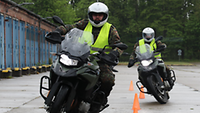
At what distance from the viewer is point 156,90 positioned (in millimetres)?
7770

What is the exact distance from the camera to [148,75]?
7.88 meters

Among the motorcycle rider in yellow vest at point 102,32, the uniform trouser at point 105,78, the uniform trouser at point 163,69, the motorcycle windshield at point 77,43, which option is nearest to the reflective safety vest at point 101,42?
the motorcycle rider in yellow vest at point 102,32

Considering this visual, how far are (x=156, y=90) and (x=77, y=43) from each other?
3.71m

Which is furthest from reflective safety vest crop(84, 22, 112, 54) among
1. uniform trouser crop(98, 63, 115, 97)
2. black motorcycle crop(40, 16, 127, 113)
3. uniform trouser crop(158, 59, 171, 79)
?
uniform trouser crop(158, 59, 171, 79)

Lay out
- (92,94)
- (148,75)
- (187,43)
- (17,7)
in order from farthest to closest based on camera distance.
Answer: (187,43), (17,7), (148,75), (92,94)

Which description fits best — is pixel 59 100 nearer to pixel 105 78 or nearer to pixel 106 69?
pixel 105 78

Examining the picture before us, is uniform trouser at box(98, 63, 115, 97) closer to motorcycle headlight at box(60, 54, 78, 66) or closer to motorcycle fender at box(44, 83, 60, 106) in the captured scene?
motorcycle headlight at box(60, 54, 78, 66)

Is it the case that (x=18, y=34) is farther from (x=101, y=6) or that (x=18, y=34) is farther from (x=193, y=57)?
(x=193, y=57)

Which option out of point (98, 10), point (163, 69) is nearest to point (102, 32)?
point (98, 10)

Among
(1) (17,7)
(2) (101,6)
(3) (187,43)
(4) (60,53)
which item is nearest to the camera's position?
(4) (60,53)

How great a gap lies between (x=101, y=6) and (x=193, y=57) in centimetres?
6818

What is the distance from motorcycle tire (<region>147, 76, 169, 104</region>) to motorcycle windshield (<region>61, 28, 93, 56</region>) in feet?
10.8

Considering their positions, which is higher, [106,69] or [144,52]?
[144,52]

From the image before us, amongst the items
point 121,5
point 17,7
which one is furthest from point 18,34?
point 121,5
